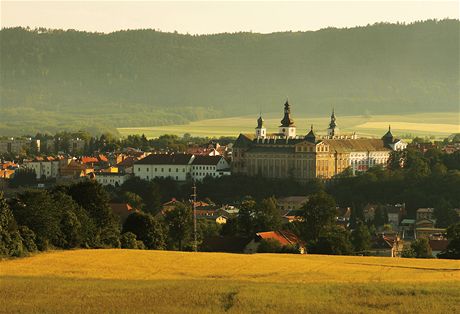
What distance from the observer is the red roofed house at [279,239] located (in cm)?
6606

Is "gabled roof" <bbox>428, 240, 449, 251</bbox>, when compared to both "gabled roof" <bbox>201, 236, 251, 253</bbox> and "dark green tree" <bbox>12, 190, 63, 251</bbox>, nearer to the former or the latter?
"gabled roof" <bbox>201, 236, 251, 253</bbox>

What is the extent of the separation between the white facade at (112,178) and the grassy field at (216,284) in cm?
7706


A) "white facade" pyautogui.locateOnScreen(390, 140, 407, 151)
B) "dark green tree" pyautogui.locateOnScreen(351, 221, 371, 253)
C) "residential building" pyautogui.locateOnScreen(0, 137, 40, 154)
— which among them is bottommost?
"residential building" pyautogui.locateOnScreen(0, 137, 40, 154)

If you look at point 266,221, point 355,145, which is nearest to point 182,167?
point 355,145

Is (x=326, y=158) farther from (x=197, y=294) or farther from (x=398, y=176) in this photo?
(x=197, y=294)

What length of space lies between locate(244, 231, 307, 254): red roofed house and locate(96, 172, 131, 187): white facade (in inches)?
2114

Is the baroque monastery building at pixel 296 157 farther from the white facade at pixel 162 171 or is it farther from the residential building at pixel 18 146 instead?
the residential building at pixel 18 146

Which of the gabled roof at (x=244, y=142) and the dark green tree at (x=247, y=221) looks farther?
the gabled roof at (x=244, y=142)

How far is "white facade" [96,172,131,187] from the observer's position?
410 feet

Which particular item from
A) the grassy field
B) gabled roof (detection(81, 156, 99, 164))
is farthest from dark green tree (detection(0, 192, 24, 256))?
gabled roof (detection(81, 156, 99, 164))

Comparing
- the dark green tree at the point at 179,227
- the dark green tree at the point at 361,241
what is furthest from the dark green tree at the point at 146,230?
the dark green tree at the point at 361,241

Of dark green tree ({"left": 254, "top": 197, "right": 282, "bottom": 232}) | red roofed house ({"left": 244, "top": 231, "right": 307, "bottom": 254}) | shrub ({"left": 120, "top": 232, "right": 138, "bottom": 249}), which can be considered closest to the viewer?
shrub ({"left": 120, "top": 232, "right": 138, "bottom": 249})

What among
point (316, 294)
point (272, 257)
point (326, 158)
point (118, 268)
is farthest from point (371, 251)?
point (326, 158)

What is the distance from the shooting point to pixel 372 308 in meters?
33.0
